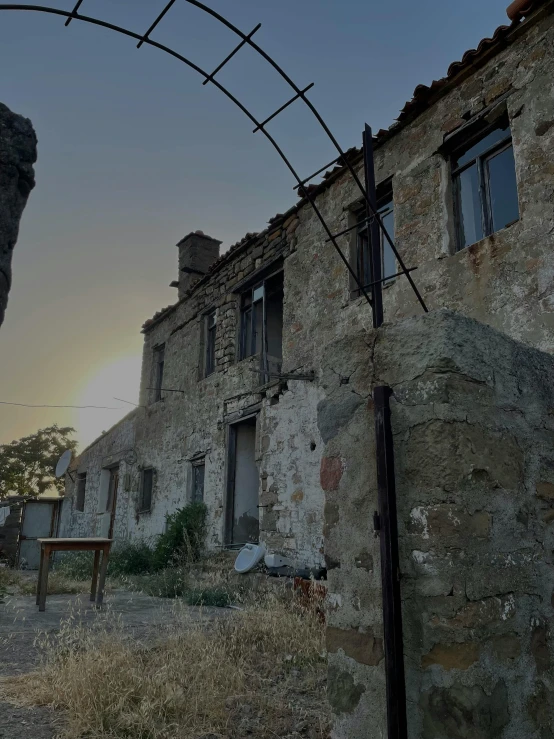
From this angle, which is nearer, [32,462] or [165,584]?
[165,584]

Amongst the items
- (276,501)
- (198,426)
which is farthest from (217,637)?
(198,426)

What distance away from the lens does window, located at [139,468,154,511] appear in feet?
39.5

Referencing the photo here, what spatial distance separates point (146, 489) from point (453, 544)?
11070 mm

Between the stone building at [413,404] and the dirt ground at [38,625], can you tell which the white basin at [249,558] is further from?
the dirt ground at [38,625]

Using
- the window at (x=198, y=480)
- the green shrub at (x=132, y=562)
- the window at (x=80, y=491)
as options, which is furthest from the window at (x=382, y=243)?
the window at (x=80, y=491)

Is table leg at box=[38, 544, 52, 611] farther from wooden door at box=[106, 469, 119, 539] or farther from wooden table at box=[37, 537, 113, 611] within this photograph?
wooden door at box=[106, 469, 119, 539]

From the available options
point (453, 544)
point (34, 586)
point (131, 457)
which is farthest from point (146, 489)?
point (453, 544)

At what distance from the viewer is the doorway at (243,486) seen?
9.21 m

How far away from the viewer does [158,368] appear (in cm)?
1303

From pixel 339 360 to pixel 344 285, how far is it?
16.8 feet

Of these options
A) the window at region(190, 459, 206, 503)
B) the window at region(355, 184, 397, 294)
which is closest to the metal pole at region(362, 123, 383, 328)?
the window at region(355, 184, 397, 294)

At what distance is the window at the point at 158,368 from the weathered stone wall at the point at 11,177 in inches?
445

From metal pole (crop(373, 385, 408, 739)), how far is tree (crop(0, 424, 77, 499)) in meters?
25.7

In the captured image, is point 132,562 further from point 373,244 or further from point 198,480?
point 373,244
